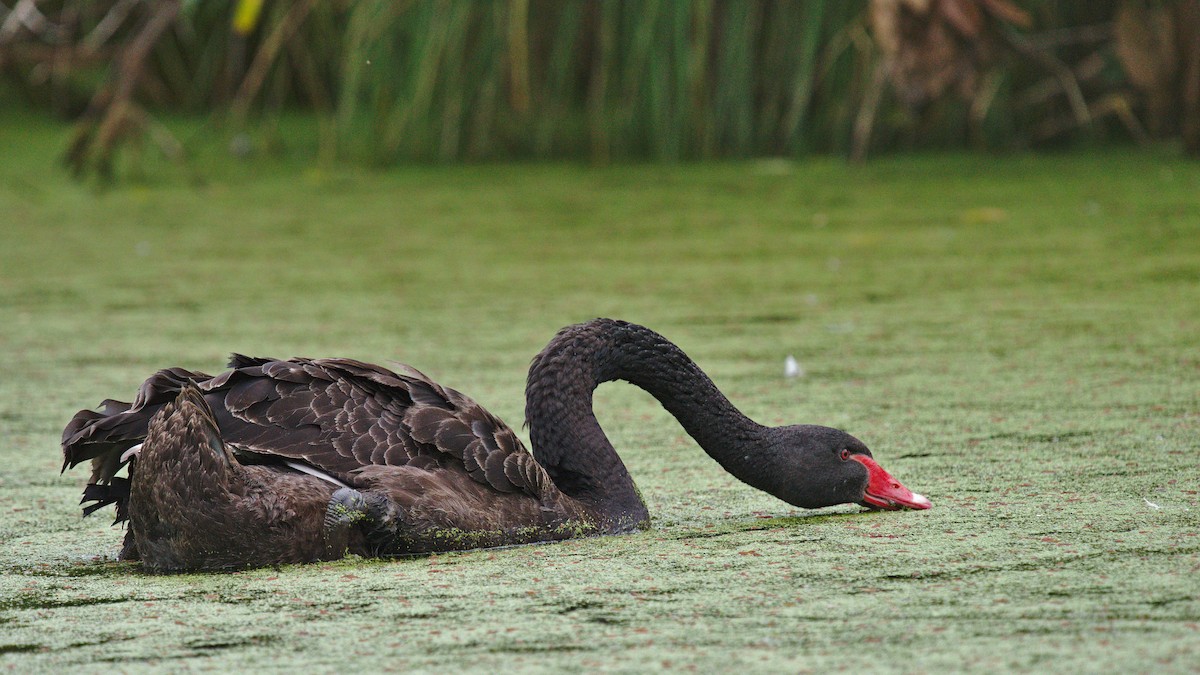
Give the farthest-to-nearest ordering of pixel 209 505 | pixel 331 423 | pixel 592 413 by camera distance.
→ 1. pixel 592 413
2. pixel 331 423
3. pixel 209 505

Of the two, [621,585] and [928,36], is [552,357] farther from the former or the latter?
[928,36]

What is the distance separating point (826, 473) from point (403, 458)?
79 cm

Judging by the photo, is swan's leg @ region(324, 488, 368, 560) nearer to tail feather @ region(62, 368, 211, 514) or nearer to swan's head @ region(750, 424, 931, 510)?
tail feather @ region(62, 368, 211, 514)

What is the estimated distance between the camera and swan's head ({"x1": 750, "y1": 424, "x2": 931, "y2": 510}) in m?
3.07

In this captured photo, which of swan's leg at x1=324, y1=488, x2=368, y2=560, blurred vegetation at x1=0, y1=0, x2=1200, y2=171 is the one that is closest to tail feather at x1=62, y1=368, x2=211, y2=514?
swan's leg at x1=324, y1=488, x2=368, y2=560

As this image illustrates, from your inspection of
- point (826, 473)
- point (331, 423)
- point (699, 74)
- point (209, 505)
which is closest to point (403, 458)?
point (331, 423)

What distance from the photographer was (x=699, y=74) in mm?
7602

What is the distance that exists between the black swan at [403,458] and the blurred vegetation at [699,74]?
417 cm

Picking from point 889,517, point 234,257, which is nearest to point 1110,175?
point 234,257

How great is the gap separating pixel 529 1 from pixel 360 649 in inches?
231

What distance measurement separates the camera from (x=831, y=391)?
4.07 m

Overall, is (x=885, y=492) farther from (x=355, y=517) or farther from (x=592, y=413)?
(x=355, y=517)

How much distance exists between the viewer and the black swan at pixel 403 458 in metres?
2.76

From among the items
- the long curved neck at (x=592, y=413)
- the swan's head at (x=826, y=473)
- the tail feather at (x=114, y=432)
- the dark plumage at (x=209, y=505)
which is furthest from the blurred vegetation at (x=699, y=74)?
the dark plumage at (x=209, y=505)
